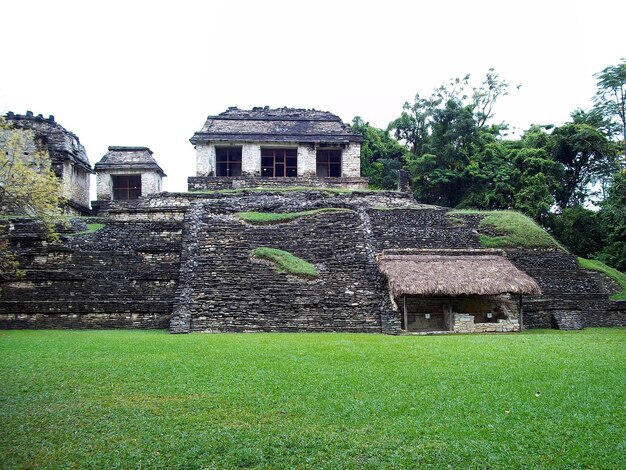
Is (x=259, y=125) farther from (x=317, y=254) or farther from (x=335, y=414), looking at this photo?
(x=335, y=414)

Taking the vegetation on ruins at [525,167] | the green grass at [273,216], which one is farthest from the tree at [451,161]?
the green grass at [273,216]

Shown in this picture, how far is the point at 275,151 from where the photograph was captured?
2586 centimetres

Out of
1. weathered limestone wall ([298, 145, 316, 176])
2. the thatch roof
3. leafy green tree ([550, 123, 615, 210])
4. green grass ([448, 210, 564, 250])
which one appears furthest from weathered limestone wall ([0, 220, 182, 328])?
leafy green tree ([550, 123, 615, 210])

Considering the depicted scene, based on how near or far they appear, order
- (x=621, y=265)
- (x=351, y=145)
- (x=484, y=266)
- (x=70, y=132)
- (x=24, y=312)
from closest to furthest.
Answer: (x=24, y=312), (x=484, y=266), (x=621, y=265), (x=70, y=132), (x=351, y=145)

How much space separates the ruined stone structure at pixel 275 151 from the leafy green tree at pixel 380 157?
547 cm

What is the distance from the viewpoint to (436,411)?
5.72m

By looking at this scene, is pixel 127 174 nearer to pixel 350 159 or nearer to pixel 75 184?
pixel 75 184

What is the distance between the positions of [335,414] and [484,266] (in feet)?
31.4

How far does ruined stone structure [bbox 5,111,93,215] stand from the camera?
860 inches

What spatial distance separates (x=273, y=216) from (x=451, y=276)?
6651mm

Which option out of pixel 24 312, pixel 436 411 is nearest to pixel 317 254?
pixel 24 312

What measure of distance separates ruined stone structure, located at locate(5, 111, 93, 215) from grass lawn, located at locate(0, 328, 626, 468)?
1424 centimetres

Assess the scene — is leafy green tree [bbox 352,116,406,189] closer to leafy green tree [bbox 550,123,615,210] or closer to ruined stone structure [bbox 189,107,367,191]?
ruined stone structure [bbox 189,107,367,191]

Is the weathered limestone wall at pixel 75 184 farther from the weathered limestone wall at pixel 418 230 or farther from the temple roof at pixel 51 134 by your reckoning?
the weathered limestone wall at pixel 418 230
